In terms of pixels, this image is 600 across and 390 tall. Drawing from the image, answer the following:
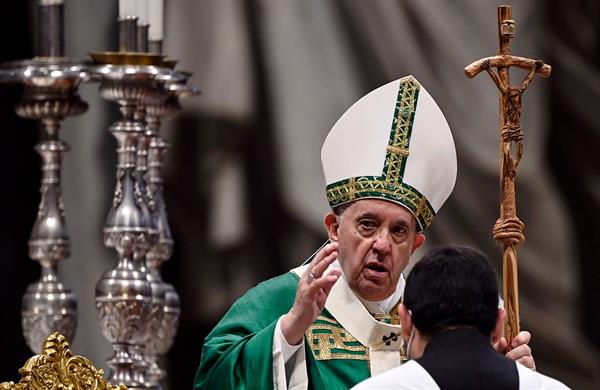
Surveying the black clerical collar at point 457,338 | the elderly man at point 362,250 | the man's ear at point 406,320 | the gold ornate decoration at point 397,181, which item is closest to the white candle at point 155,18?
the elderly man at point 362,250

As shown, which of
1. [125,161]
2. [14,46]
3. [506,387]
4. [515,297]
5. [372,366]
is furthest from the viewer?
[14,46]

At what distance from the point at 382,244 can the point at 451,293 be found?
1322 millimetres

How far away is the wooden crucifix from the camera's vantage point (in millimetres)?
5215

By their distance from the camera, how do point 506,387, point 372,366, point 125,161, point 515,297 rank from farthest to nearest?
point 125,161
point 372,366
point 515,297
point 506,387

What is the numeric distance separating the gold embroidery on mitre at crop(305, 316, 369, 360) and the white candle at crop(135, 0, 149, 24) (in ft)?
5.04

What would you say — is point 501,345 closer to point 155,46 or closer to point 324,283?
point 324,283

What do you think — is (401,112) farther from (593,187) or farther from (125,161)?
(593,187)

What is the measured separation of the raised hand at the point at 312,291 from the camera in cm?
497

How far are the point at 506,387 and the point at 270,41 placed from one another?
15.9 ft

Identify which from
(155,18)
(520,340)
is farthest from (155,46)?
(520,340)

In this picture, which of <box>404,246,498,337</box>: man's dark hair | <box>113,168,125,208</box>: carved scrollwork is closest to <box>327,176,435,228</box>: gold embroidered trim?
<box>113,168,125,208</box>: carved scrollwork

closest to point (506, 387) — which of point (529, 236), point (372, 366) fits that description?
point (372, 366)

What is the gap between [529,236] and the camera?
8.62 meters

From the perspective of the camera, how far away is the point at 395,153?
18.4ft
